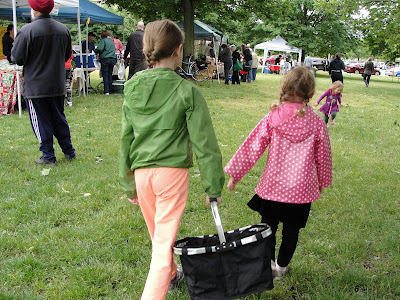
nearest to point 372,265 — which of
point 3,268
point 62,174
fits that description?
point 3,268

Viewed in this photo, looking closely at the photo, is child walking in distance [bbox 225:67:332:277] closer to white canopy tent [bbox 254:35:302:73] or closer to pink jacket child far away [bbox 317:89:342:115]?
pink jacket child far away [bbox 317:89:342:115]

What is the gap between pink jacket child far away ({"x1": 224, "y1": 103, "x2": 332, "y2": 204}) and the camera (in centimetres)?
261

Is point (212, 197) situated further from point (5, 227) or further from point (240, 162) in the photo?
point (5, 227)

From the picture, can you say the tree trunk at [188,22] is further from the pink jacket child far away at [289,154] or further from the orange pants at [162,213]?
the orange pants at [162,213]

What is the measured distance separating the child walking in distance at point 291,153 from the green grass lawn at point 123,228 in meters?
0.72

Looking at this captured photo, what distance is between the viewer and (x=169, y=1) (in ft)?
55.1

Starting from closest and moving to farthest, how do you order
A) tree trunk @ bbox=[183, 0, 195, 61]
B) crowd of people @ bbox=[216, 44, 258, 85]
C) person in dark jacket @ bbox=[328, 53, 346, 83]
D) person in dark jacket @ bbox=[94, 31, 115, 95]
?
1. person in dark jacket @ bbox=[94, 31, 115, 95]
2. person in dark jacket @ bbox=[328, 53, 346, 83]
3. tree trunk @ bbox=[183, 0, 195, 61]
4. crowd of people @ bbox=[216, 44, 258, 85]

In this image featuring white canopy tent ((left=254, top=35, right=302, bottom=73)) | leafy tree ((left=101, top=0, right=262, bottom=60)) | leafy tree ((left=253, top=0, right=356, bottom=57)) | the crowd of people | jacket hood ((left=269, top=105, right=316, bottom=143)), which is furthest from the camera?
leafy tree ((left=253, top=0, right=356, bottom=57))

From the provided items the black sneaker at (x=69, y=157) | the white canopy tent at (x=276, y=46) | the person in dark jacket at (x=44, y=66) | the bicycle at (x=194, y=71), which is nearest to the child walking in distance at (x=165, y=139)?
the person in dark jacket at (x=44, y=66)

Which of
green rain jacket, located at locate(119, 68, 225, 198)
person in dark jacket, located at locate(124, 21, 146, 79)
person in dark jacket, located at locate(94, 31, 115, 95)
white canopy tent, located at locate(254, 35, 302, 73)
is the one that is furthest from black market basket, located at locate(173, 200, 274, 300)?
white canopy tent, located at locate(254, 35, 302, 73)

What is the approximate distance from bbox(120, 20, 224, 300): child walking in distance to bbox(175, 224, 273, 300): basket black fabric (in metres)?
0.20

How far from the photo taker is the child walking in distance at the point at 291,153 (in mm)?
2615

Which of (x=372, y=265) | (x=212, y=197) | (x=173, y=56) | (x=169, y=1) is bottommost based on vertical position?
(x=372, y=265)

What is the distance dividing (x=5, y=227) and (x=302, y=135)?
2.82 m
